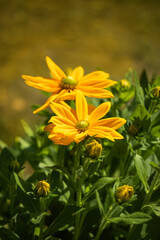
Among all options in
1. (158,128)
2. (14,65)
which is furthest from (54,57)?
(158,128)

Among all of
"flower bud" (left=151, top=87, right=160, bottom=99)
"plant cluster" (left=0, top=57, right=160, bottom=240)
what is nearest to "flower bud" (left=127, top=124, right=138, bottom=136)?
"plant cluster" (left=0, top=57, right=160, bottom=240)

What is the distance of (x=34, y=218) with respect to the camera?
831 millimetres

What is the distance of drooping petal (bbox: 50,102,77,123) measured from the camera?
84 cm

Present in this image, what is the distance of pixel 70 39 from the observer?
3432mm

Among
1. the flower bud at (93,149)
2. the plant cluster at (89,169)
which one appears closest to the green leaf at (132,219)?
the plant cluster at (89,169)

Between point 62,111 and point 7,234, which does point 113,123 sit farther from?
point 7,234

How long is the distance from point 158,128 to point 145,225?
10.1 inches

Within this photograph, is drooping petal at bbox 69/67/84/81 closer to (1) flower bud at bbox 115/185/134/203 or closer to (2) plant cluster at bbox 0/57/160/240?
(2) plant cluster at bbox 0/57/160/240

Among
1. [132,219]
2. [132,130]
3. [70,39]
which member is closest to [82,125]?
[132,130]

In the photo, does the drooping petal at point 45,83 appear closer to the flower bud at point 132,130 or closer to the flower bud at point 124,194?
the flower bud at point 132,130

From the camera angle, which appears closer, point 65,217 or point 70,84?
point 65,217

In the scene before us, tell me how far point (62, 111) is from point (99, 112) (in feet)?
0.28

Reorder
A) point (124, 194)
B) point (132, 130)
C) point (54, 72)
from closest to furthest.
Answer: point (124, 194), point (132, 130), point (54, 72)

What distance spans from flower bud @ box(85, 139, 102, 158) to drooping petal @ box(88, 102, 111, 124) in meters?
0.08
